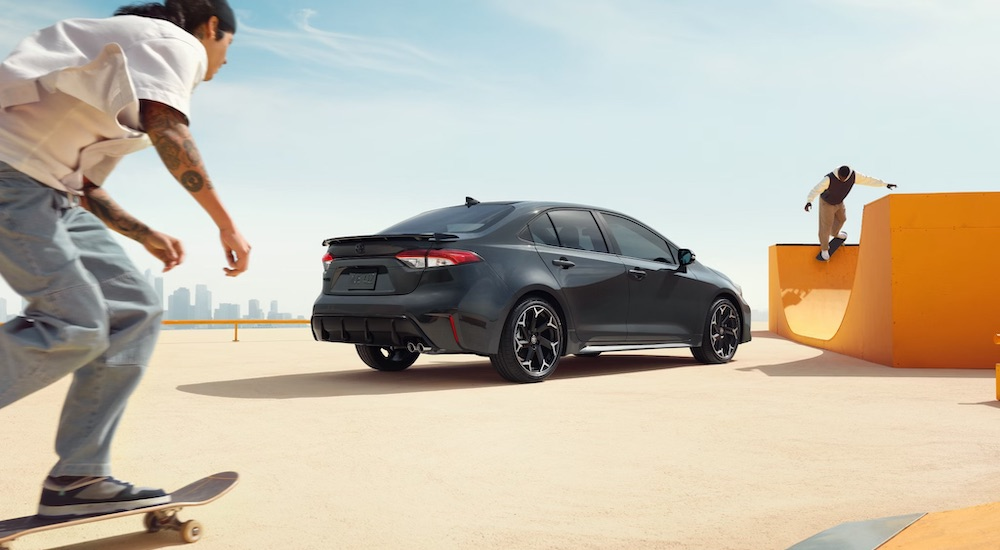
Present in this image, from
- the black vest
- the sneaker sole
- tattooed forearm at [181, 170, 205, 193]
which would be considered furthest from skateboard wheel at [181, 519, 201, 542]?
the black vest

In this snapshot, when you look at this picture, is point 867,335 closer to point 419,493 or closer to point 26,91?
point 419,493

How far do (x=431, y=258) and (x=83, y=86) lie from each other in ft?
15.4

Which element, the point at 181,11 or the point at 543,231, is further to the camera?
the point at 543,231

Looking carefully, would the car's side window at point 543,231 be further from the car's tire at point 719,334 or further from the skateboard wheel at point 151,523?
the skateboard wheel at point 151,523

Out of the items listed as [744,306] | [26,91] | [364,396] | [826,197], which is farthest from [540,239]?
[826,197]

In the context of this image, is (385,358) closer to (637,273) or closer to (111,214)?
(637,273)

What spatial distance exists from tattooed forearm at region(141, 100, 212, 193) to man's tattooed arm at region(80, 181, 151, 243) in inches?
17.8

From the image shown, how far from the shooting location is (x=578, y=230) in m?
8.49

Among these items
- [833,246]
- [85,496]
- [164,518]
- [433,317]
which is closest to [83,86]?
[85,496]

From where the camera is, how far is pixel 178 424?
5348mm

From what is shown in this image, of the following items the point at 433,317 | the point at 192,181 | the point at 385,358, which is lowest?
the point at 385,358

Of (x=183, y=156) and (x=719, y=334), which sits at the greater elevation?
(x=183, y=156)

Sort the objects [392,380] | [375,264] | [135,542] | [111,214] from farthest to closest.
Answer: [392,380] < [375,264] < [111,214] < [135,542]

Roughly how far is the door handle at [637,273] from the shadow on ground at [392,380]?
976 mm
